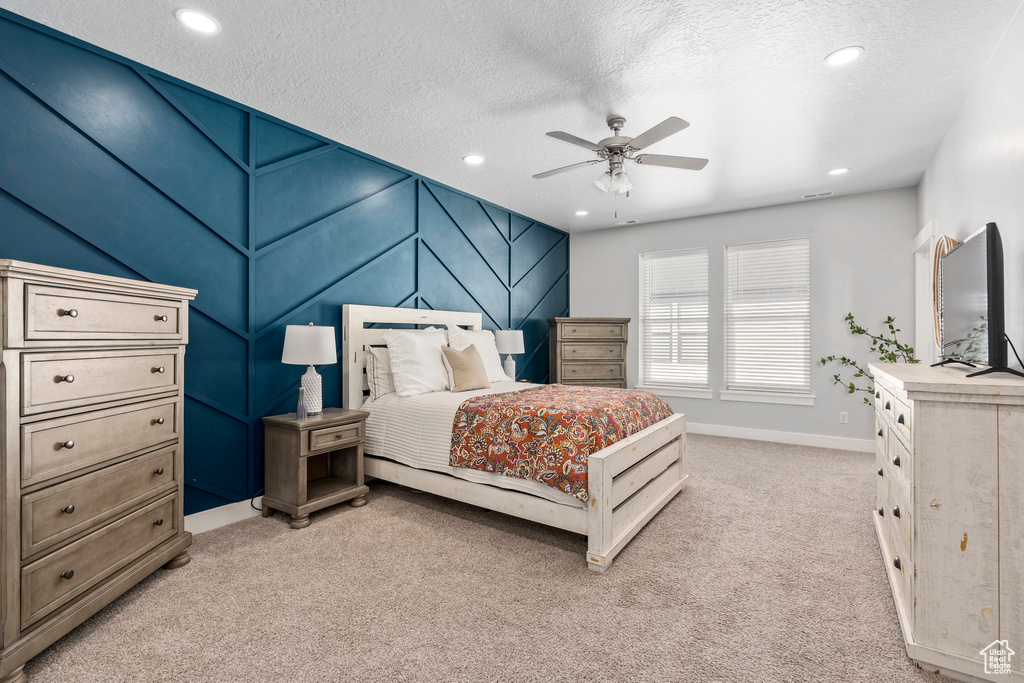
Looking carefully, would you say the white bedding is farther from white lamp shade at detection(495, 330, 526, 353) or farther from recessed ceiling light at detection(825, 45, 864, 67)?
recessed ceiling light at detection(825, 45, 864, 67)

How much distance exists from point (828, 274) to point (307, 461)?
505 cm

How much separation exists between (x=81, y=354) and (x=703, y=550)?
9.45 feet

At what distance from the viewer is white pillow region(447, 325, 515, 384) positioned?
13.0 feet

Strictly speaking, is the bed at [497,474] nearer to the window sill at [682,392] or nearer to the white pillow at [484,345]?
the white pillow at [484,345]

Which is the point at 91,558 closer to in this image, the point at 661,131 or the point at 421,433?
the point at 421,433

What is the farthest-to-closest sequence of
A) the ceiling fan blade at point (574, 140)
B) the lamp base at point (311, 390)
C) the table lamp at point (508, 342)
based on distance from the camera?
1. the table lamp at point (508, 342)
2. the lamp base at point (311, 390)
3. the ceiling fan blade at point (574, 140)

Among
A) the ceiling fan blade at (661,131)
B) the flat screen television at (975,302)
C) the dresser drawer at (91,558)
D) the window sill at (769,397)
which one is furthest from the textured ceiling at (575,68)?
the window sill at (769,397)

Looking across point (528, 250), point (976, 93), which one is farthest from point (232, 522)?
point (976, 93)

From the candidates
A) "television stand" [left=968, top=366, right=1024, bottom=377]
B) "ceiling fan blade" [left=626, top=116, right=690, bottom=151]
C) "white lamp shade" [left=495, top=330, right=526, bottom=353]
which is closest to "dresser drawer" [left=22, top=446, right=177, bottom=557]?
"ceiling fan blade" [left=626, top=116, right=690, bottom=151]

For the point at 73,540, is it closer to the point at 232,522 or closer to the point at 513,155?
the point at 232,522

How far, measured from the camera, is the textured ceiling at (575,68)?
2.04m

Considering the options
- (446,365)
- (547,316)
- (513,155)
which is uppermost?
(513,155)

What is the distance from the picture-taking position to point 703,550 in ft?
7.97

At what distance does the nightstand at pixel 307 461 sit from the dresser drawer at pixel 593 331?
9.59ft
